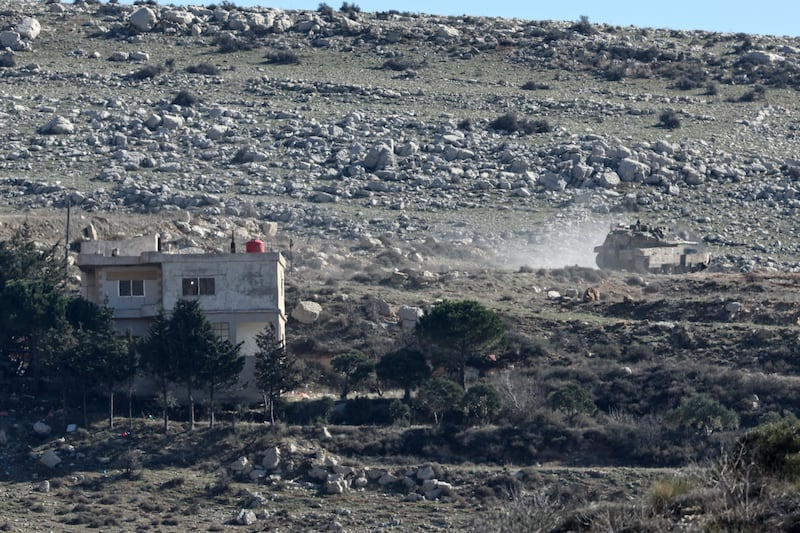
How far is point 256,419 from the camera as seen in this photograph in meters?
38.8

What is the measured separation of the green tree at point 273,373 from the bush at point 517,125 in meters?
34.6

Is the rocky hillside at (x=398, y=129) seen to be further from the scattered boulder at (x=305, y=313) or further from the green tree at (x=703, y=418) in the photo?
the green tree at (x=703, y=418)

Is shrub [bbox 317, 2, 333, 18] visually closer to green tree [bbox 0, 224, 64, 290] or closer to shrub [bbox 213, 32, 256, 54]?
shrub [bbox 213, 32, 256, 54]

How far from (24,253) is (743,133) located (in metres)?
39.1

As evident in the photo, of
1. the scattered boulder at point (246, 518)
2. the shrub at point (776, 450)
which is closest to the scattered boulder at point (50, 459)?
the scattered boulder at point (246, 518)

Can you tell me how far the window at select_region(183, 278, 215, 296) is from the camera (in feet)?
137

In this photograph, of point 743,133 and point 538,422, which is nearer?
point 538,422

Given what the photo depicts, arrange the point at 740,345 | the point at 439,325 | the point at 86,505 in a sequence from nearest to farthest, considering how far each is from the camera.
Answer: the point at 86,505 < the point at 439,325 < the point at 740,345

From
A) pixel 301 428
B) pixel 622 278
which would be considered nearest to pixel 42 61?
pixel 622 278

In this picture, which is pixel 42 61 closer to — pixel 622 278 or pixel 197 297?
pixel 622 278

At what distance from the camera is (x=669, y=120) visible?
75688mm

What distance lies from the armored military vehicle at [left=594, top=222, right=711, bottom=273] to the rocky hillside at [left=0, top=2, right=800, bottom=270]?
3.68 feet

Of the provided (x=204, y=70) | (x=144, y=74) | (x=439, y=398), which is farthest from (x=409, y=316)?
(x=204, y=70)

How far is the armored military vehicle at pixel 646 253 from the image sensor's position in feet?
185
